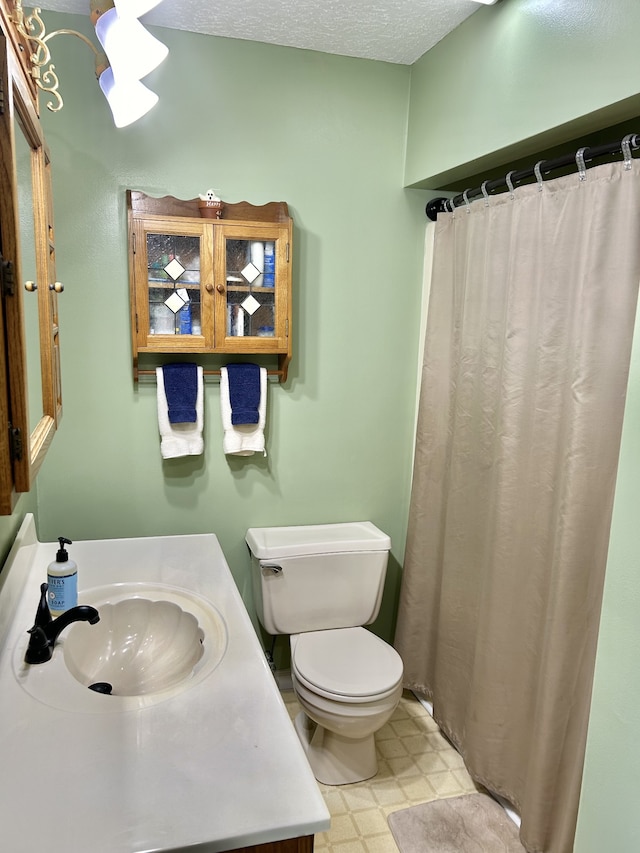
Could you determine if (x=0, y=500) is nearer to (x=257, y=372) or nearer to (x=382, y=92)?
(x=257, y=372)

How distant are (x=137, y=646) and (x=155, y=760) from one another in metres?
0.68

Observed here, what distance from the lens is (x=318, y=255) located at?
2.41 meters

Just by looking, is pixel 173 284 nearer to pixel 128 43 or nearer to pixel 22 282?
pixel 128 43

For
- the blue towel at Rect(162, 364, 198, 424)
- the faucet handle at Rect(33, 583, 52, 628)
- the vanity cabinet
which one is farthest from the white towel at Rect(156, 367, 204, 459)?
the faucet handle at Rect(33, 583, 52, 628)

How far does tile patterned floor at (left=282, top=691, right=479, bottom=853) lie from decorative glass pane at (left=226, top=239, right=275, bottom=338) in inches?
61.1

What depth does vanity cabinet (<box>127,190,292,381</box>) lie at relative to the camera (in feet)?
6.93

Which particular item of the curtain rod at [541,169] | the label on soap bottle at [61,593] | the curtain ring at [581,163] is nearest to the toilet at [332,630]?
the label on soap bottle at [61,593]

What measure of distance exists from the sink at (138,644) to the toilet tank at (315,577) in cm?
65

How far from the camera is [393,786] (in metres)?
2.16

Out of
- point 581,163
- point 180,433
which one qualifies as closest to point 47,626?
point 180,433

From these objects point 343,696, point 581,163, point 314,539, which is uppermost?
point 581,163

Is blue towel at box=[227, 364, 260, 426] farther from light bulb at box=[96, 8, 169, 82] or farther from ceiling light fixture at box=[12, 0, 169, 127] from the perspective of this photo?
light bulb at box=[96, 8, 169, 82]

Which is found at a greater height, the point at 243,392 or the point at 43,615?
the point at 243,392

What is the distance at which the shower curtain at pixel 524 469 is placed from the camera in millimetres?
1626
